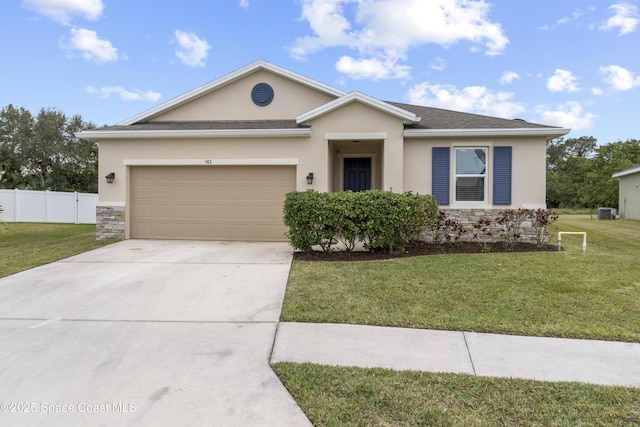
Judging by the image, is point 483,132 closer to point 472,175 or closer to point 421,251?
point 472,175

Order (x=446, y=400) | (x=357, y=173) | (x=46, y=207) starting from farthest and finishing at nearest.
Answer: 1. (x=46, y=207)
2. (x=357, y=173)
3. (x=446, y=400)

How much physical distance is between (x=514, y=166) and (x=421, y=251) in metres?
4.01

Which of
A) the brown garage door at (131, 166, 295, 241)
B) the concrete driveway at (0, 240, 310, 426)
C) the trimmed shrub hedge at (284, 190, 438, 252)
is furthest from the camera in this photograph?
the brown garage door at (131, 166, 295, 241)

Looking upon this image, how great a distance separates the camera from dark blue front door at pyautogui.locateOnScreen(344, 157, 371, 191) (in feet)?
41.9

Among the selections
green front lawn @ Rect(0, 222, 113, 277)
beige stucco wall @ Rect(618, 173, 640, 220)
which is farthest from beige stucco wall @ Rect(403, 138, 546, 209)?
beige stucco wall @ Rect(618, 173, 640, 220)

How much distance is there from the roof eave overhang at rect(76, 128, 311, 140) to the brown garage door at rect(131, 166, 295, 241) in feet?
2.99

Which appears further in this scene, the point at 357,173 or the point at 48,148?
the point at 48,148

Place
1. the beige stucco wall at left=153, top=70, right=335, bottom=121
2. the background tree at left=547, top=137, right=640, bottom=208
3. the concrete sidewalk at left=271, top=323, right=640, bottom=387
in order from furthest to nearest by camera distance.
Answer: the background tree at left=547, top=137, right=640, bottom=208, the beige stucco wall at left=153, top=70, right=335, bottom=121, the concrete sidewalk at left=271, top=323, right=640, bottom=387

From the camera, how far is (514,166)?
10.3 meters

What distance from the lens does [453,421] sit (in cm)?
249

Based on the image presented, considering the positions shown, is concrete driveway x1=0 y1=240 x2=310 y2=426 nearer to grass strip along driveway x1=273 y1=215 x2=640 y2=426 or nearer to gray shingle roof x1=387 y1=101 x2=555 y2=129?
grass strip along driveway x1=273 y1=215 x2=640 y2=426

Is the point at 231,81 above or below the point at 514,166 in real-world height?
above

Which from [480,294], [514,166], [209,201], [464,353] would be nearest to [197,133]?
[209,201]

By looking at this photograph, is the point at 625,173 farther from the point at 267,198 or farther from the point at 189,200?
the point at 189,200
